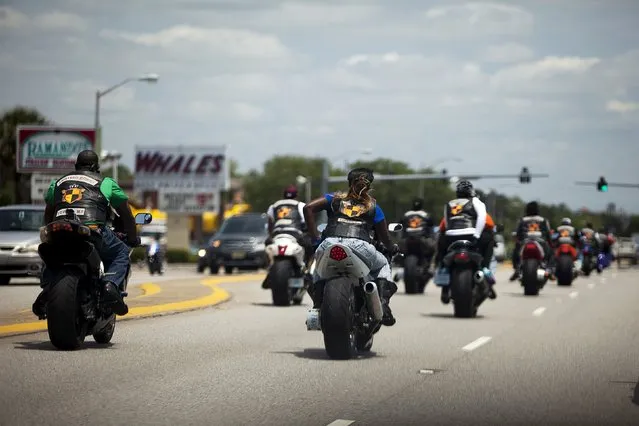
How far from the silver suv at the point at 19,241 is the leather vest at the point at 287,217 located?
637cm

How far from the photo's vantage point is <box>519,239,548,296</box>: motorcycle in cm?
2508

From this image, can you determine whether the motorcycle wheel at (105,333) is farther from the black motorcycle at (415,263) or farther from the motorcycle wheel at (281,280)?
the black motorcycle at (415,263)

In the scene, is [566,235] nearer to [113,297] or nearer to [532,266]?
[532,266]

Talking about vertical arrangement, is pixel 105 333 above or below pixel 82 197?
below

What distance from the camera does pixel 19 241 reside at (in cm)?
2489

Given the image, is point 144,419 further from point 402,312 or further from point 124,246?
point 402,312

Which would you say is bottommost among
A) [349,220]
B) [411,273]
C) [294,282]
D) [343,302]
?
[411,273]

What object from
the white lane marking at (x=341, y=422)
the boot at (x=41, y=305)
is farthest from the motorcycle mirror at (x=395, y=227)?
the white lane marking at (x=341, y=422)

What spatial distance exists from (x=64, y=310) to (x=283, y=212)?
9265 mm

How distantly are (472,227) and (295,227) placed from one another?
3517 mm

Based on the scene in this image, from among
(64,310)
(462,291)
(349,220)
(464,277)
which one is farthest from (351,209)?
(462,291)

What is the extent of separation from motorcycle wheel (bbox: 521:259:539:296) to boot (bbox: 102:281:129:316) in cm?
1495

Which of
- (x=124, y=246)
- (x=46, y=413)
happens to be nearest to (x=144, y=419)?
(x=46, y=413)

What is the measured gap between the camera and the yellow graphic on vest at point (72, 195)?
1165 cm
